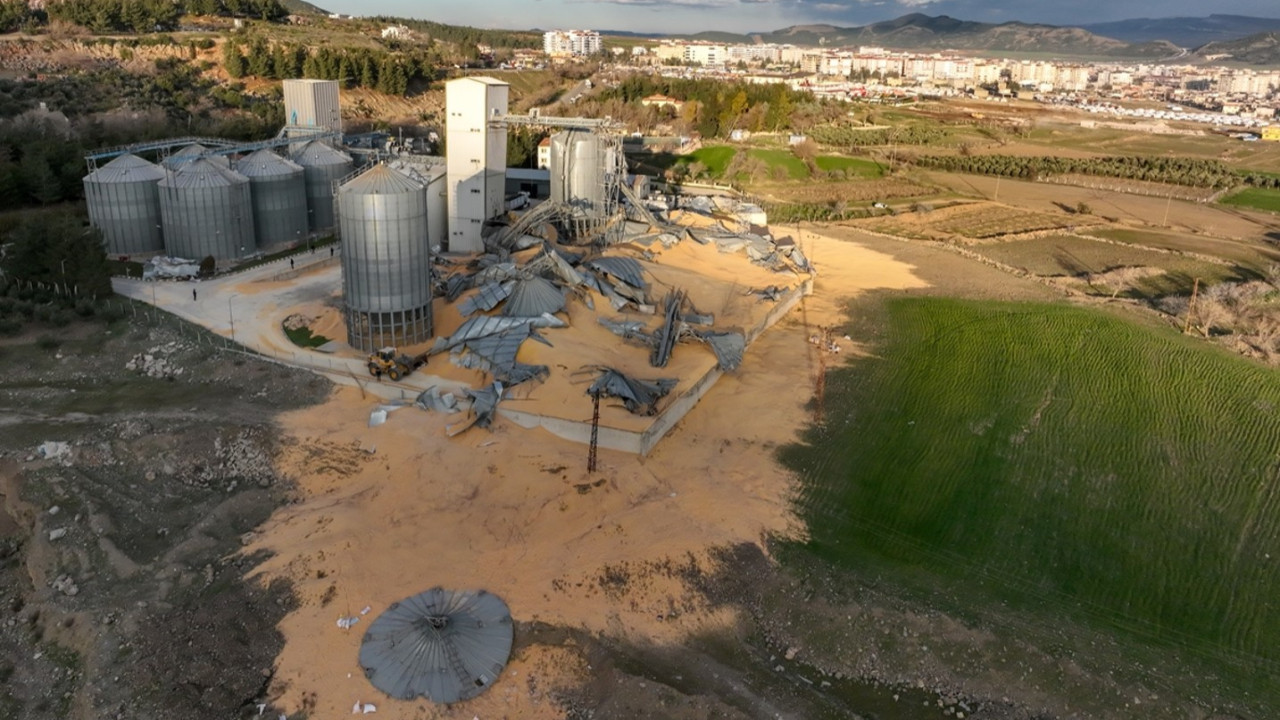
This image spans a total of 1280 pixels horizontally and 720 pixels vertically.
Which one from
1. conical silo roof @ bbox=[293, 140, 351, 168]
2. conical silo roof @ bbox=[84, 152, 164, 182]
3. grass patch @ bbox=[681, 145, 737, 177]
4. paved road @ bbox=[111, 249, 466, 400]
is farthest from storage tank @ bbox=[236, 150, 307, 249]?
grass patch @ bbox=[681, 145, 737, 177]

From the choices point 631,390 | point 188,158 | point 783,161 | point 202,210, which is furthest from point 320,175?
point 783,161

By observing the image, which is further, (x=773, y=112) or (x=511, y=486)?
(x=773, y=112)

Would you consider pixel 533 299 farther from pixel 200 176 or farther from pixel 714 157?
pixel 714 157

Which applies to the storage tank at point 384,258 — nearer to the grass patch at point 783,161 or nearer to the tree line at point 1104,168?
the grass patch at point 783,161

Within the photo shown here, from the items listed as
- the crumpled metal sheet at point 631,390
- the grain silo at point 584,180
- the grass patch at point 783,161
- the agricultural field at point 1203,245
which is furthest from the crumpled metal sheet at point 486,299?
the grass patch at point 783,161

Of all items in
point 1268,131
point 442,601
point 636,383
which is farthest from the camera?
point 1268,131

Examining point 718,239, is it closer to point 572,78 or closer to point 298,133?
point 298,133

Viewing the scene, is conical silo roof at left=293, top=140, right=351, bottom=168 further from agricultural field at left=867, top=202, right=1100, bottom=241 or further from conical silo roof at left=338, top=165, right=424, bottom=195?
agricultural field at left=867, top=202, right=1100, bottom=241

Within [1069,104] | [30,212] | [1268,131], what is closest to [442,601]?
[30,212]
